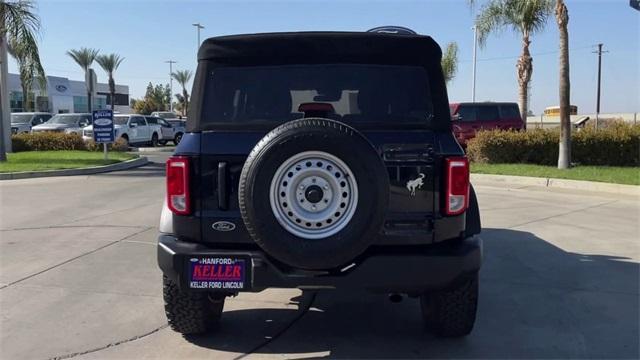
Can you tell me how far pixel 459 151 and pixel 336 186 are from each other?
87 cm

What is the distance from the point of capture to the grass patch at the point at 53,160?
16.3 meters

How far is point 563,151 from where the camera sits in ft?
51.3

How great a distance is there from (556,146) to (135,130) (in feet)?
66.0

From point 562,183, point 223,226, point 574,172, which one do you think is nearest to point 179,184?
point 223,226

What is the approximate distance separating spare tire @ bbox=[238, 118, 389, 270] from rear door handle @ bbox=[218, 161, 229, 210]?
0.32m

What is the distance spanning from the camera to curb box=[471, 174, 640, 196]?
12461mm

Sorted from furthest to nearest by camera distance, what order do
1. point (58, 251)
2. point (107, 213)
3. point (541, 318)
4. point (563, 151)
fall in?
point (563, 151)
point (107, 213)
point (58, 251)
point (541, 318)

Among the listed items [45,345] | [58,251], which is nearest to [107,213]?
[58,251]

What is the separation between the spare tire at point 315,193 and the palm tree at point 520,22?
17.1 metres

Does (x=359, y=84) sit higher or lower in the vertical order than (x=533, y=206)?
higher

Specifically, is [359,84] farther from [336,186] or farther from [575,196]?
[575,196]

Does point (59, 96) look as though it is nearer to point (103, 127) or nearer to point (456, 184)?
point (103, 127)

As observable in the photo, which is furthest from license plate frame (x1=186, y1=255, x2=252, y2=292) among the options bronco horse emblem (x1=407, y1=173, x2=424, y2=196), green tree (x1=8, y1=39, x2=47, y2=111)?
green tree (x1=8, y1=39, x2=47, y2=111)

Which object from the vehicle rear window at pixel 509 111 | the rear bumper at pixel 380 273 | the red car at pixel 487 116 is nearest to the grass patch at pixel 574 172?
the red car at pixel 487 116
